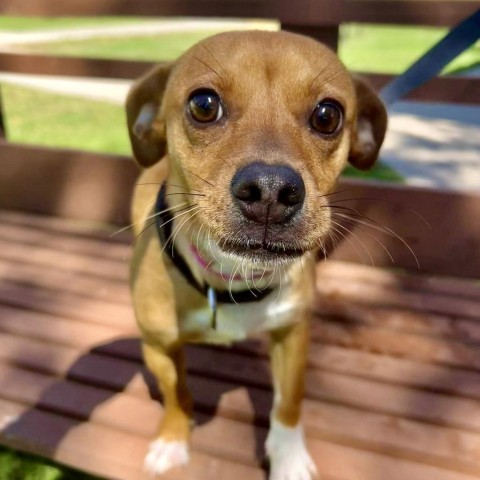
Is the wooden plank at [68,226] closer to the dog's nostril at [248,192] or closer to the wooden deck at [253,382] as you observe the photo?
the wooden deck at [253,382]

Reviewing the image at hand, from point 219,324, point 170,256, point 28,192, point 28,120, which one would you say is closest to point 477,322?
point 219,324

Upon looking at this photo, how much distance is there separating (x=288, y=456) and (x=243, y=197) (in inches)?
37.2

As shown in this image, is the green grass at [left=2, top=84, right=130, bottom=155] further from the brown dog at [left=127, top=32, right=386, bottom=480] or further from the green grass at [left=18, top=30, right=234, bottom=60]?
the brown dog at [left=127, top=32, right=386, bottom=480]

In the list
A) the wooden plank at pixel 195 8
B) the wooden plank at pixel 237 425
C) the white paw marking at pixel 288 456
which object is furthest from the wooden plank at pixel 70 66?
the white paw marking at pixel 288 456

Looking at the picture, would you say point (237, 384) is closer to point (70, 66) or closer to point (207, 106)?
point (207, 106)

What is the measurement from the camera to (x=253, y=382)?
2258mm

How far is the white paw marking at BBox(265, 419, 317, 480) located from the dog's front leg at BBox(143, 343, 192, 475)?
0.98 ft

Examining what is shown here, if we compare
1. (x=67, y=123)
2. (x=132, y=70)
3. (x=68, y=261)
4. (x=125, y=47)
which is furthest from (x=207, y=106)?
(x=125, y=47)

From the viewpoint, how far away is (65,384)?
228 cm

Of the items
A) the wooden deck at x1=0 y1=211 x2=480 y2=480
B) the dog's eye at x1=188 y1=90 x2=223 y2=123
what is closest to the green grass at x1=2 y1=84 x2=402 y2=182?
the wooden deck at x1=0 y1=211 x2=480 y2=480

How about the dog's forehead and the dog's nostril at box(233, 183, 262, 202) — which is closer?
the dog's nostril at box(233, 183, 262, 202)

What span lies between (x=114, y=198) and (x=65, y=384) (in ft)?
4.78

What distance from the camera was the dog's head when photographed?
146 cm

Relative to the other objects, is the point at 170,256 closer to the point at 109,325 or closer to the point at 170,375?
the point at 170,375
